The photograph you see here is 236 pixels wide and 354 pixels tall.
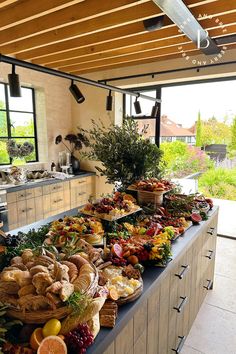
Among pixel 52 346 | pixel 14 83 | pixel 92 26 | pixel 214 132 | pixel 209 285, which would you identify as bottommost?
pixel 209 285

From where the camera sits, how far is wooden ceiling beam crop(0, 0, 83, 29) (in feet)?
7.10

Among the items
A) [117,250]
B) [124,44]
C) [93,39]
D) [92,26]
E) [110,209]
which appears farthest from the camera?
[124,44]

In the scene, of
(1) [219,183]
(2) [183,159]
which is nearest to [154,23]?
(2) [183,159]

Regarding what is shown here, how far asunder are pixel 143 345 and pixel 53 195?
3230mm

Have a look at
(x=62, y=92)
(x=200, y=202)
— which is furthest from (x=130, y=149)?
(x=62, y=92)

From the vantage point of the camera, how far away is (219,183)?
4199mm

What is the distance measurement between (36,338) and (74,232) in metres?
0.77

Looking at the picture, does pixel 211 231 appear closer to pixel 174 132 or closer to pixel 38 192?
pixel 174 132

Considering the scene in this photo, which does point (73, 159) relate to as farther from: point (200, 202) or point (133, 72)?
point (200, 202)

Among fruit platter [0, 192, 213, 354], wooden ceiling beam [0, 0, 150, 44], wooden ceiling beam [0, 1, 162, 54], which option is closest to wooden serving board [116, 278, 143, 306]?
fruit platter [0, 192, 213, 354]

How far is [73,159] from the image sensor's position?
16.6 feet

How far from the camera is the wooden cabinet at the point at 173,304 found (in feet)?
3.80

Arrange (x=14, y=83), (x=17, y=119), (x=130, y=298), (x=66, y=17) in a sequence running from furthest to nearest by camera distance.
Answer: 1. (x=17, y=119)
2. (x=66, y=17)
3. (x=14, y=83)
4. (x=130, y=298)

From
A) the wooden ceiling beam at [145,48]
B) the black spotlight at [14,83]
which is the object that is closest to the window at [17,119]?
the wooden ceiling beam at [145,48]
